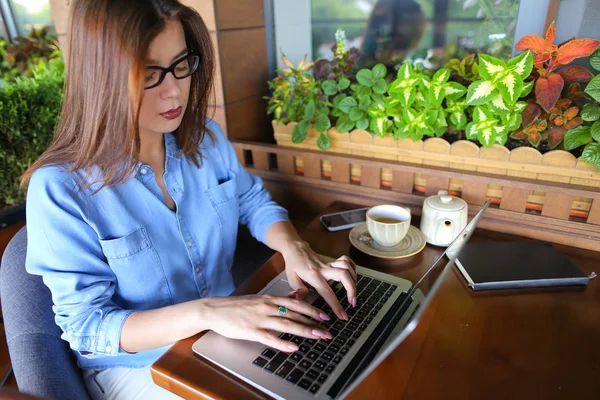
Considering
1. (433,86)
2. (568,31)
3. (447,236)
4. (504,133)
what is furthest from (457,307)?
(568,31)

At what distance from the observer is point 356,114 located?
4.13 ft

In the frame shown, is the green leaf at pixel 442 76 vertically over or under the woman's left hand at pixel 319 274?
over

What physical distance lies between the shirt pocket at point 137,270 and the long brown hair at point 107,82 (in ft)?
0.44

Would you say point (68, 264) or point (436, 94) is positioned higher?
point (436, 94)

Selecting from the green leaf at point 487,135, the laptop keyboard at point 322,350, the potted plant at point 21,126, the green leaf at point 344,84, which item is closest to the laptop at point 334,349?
the laptop keyboard at point 322,350

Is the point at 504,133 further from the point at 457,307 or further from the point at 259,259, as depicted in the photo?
the point at 259,259

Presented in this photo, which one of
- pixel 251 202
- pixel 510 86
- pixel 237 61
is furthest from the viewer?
pixel 237 61

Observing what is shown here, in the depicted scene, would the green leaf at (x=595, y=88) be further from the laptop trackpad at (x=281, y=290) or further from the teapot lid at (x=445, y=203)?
the laptop trackpad at (x=281, y=290)

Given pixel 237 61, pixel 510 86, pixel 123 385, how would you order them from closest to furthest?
pixel 123 385
pixel 510 86
pixel 237 61

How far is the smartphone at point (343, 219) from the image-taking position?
1.17 m

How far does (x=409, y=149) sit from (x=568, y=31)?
57 centimetres

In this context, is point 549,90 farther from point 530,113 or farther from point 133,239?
point 133,239

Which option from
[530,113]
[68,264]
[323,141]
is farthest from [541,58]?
[68,264]

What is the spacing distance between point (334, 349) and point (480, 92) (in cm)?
77
